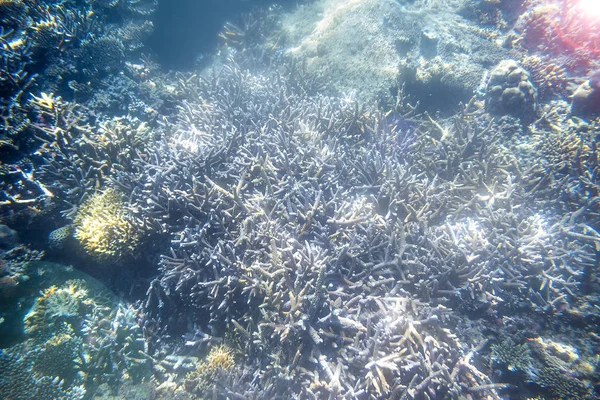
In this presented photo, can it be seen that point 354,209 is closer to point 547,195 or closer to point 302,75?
point 547,195

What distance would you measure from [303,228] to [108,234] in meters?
2.35

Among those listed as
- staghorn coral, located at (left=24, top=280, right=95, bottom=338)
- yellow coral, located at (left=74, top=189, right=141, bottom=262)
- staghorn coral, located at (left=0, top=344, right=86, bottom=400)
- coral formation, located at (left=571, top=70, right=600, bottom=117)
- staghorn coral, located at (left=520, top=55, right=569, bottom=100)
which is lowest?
staghorn coral, located at (left=0, top=344, right=86, bottom=400)

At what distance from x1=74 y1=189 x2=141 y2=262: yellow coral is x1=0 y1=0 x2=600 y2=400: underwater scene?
29mm

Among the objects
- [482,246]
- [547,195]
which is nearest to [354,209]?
[482,246]

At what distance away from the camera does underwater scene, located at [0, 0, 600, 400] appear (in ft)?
8.92

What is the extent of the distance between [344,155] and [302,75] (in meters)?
2.92

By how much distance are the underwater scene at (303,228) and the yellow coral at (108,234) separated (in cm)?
3

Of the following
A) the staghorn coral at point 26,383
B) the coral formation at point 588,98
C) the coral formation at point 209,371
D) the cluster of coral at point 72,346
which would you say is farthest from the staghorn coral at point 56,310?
the coral formation at point 588,98

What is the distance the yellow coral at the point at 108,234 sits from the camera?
334 centimetres

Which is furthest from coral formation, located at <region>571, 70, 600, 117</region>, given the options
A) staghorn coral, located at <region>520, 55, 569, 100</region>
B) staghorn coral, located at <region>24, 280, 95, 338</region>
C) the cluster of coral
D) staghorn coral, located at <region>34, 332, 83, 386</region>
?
staghorn coral, located at <region>34, 332, 83, 386</region>

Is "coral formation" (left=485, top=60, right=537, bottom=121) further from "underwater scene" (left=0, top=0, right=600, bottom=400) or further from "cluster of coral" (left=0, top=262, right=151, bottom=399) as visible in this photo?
"cluster of coral" (left=0, top=262, right=151, bottom=399)

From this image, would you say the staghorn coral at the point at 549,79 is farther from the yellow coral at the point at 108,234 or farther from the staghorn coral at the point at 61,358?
the staghorn coral at the point at 61,358

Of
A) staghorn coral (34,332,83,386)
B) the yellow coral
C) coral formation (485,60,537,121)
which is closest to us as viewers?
staghorn coral (34,332,83,386)

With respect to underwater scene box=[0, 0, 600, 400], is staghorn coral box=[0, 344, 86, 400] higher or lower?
lower
